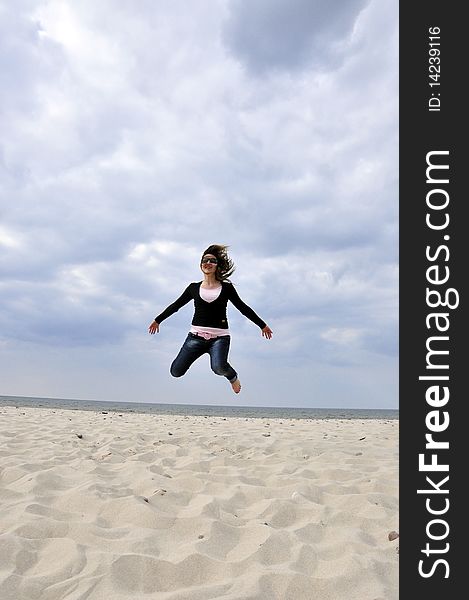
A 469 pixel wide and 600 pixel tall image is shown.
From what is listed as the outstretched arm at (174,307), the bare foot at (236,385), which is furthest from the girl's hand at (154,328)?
the bare foot at (236,385)

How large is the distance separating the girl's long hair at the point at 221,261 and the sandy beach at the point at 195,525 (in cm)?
239

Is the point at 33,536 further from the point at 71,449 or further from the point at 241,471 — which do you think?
the point at 71,449

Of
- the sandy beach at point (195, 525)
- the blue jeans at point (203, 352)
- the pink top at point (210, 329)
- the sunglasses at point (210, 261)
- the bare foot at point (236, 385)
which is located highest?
the sunglasses at point (210, 261)

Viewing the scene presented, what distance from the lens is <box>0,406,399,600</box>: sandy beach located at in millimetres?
3195

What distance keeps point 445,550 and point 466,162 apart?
6.94 ft

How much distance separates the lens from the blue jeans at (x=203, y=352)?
6436 mm

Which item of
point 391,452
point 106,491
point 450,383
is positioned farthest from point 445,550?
point 391,452

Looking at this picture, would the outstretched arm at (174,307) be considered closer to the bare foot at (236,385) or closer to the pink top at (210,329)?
the pink top at (210,329)

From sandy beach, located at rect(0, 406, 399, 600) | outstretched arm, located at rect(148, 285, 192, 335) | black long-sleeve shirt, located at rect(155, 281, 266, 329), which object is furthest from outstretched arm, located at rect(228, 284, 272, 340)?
sandy beach, located at rect(0, 406, 399, 600)

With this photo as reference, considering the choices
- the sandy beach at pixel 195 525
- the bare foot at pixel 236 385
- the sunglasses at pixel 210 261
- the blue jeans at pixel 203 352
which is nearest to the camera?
the sandy beach at pixel 195 525

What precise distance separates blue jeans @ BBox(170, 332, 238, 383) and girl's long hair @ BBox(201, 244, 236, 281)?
79cm

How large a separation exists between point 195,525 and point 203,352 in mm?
2746

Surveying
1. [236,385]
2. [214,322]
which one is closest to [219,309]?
[214,322]

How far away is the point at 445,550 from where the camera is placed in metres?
2.67
